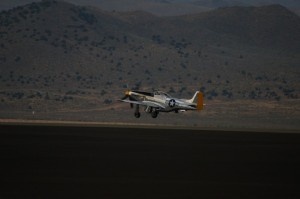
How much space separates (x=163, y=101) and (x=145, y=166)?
35.5 m

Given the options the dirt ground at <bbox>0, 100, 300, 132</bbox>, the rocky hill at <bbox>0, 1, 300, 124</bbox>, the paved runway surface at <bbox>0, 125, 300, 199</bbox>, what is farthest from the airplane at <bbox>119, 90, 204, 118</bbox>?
the rocky hill at <bbox>0, 1, 300, 124</bbox>

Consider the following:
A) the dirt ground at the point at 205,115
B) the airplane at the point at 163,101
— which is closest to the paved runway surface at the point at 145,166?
the airplane at the point at 163,101

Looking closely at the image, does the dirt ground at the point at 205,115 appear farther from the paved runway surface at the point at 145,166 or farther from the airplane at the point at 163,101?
the paved runway surface at the point at 145,166

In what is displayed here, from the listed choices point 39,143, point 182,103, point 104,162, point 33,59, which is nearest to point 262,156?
point 104,162

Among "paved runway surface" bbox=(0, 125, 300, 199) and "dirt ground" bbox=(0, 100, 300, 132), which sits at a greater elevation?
"paved runway surface" bbox=(0, 125, 300, 199)

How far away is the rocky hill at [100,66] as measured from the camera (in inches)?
5394

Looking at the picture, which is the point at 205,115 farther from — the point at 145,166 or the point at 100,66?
the point at 145,166

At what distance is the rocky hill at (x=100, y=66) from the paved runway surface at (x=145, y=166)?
2607 inches

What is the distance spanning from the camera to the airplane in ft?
226

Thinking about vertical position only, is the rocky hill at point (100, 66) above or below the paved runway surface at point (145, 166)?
below

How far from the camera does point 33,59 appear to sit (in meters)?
162

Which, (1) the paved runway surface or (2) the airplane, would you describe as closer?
(1) the paved runway surface

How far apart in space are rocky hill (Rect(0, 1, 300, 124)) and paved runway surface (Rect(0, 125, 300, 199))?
66.2 m

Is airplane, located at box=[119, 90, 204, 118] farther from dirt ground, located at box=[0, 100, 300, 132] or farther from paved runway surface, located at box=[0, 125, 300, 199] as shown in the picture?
paved runway surface, located at box=[0, 125, 300, 199]
